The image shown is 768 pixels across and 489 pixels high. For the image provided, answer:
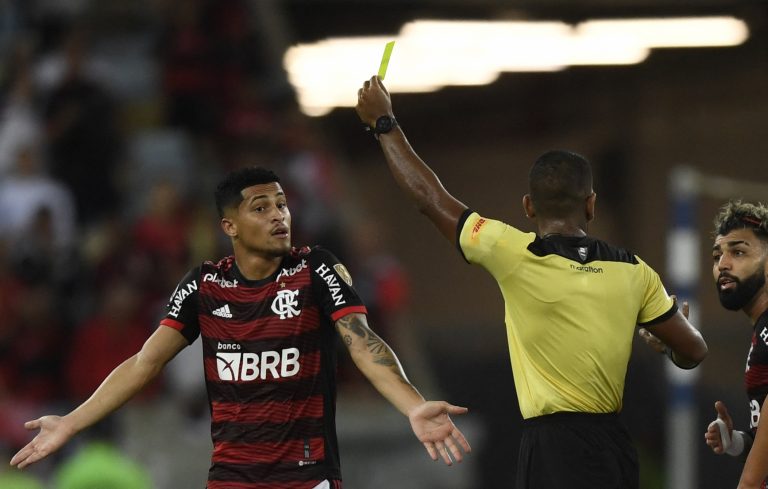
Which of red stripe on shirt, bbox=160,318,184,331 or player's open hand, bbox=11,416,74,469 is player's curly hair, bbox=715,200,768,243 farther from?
player's open hand, bbox=11,416,74,469

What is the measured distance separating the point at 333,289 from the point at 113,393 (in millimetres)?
1216

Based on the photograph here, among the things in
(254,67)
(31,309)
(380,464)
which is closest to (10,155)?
(31,309)

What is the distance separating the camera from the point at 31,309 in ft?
42.9

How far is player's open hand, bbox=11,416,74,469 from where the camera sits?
655cm

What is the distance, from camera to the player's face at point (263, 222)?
6699mm

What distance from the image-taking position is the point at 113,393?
6738mm

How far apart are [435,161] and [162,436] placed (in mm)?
13587

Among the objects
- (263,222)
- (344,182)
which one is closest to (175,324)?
(263,222)

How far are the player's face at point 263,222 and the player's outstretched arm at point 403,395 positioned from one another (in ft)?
1.72

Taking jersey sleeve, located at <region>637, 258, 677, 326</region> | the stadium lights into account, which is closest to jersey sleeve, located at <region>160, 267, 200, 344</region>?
jersey sleeve, located at <region>637, 258, 677, 326</region>

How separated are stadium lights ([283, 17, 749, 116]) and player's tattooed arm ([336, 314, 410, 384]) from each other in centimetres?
1235

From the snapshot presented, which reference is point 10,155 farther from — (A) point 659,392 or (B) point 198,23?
(A) point 659,392

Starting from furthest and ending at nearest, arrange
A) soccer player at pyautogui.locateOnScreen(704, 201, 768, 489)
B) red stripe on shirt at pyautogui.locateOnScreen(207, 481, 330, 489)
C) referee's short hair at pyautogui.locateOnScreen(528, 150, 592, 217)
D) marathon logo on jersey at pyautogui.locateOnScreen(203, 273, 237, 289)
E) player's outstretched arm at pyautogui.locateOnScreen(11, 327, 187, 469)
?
marathon logo on jersey at pyautogui.locateOnScreen(203, 273, 237, 289) < player's outstretched arm at pyautogui.locateOnScreen(11, 327, 187, 469) < red stripe on shirt at pyautogui.locateOnScreen(207, 481, 330, 489) < soccer player at pyautogui.locateOnScreen(704, 201, 768, 489) < referee's short hair at pyautogui.locateOnScreen(528, 150, 592, 217)

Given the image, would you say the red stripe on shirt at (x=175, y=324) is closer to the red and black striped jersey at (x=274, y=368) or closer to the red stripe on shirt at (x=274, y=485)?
the red and black striped jersey at (x=274, y=368)
